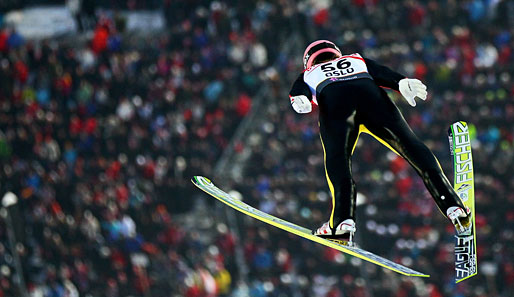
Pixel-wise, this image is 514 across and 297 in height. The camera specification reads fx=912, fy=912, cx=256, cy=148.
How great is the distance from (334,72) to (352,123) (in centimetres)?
49

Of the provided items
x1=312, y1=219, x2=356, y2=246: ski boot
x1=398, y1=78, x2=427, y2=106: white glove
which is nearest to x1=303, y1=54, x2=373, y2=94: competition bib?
x1=398, y1=78, x2=427, y2=106: white glove

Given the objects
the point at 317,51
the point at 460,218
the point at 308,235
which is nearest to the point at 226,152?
the point at 317,51

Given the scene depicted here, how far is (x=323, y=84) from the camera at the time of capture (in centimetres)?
751

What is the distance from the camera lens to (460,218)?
23.6ft

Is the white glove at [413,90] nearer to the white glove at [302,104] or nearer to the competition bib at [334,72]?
the competition bib at [334,72]

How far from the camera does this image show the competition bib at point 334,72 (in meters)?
7.52

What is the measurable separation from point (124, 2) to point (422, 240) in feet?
33.7

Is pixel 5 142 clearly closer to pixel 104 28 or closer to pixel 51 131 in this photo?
pixel 51 131

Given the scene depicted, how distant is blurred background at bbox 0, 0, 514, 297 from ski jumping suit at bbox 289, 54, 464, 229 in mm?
6312

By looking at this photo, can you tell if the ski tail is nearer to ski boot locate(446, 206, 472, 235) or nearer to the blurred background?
ski boot locate(446, 206, 472, 235)

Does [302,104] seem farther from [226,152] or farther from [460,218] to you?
[226,152]

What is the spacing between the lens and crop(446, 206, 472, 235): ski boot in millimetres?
7098

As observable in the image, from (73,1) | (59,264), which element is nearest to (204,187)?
(59,264)

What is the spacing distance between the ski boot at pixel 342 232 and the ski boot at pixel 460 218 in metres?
0.76
